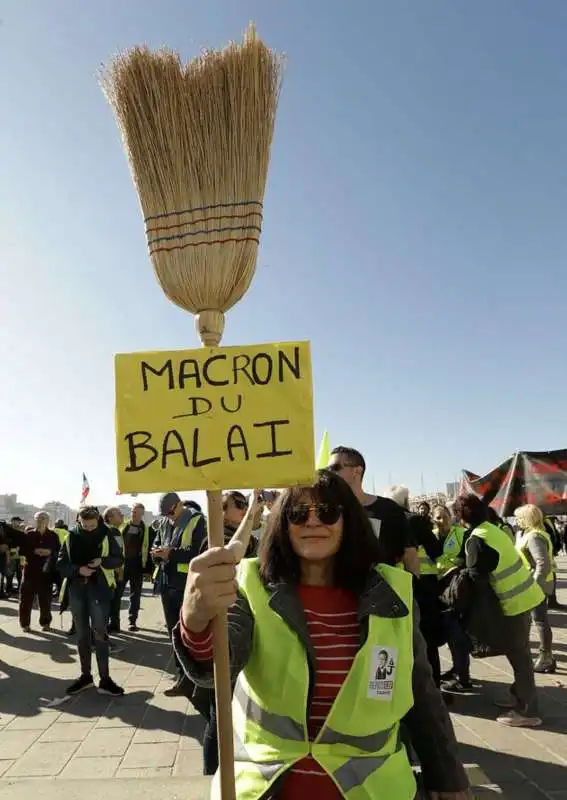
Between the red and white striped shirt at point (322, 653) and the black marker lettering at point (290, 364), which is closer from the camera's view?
the red and white striped shirt at point (322, 653)

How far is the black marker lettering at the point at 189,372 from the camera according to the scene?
1.76 meters

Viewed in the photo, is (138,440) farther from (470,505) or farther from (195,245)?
(470,505)

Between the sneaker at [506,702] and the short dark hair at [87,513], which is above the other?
the short dark hair at [87,513]

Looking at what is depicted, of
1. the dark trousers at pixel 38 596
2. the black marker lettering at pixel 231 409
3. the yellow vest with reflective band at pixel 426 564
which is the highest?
the black marker lettering at pixel 231 409

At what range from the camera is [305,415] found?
177cm

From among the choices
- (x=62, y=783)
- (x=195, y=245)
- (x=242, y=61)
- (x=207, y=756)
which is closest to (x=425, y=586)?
(x=207, y=756)

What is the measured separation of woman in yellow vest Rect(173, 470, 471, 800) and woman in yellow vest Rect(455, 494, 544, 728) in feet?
10.1

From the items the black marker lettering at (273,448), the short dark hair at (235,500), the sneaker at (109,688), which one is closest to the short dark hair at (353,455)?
the short dark hair at (235,500)

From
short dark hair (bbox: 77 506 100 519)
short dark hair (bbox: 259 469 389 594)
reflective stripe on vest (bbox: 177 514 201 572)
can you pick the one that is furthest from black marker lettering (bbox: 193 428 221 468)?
short dark hair (bbox: 77 506 100 519)

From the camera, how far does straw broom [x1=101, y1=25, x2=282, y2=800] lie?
6.32ft

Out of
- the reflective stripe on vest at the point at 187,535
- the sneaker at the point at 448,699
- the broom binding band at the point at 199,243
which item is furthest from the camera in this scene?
the reflective stripe on vest at the point at 187,535

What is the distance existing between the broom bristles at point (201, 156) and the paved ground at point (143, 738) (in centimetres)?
254

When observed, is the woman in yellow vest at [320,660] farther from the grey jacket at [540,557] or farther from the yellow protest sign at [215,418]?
the grey jacket at [540,557]

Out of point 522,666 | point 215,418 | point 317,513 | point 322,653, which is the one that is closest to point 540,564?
point 522,666
